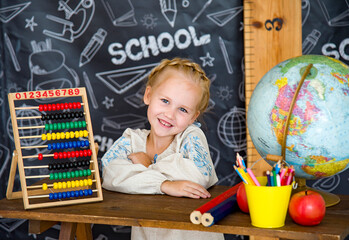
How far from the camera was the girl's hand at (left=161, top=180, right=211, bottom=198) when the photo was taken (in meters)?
2.08

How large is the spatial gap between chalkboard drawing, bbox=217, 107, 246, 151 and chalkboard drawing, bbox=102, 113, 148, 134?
560 millimetres

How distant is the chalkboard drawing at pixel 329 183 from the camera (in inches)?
127

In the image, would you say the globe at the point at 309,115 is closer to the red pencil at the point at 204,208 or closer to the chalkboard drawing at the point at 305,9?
the red pencil at the point at 204,208

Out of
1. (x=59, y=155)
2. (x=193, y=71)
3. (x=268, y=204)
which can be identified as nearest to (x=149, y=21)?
(x=193, y=71)

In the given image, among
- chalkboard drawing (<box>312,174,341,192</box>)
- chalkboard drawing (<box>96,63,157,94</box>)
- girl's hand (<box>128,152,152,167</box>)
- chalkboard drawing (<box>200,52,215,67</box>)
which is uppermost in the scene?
chalkboard drawing (<box>200,52,215,67</box>)

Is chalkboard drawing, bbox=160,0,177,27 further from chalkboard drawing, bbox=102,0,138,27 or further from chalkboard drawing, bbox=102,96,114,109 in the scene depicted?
chalkboard drawing, bbox=102,96,114,109

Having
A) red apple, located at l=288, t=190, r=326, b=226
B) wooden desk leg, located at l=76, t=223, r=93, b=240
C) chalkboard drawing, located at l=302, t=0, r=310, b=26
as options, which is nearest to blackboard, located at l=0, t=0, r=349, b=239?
chalkboard drawing, located at l=302, t=0, r=310, b=26

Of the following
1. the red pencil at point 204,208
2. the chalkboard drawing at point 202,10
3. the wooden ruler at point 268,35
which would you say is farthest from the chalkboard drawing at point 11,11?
the red pencil at point 204,208

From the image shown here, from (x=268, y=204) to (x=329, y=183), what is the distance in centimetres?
178

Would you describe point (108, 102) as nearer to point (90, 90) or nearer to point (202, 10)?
point (90, 90)

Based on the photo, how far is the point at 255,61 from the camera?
3.01 metres

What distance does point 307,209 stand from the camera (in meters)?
1.63

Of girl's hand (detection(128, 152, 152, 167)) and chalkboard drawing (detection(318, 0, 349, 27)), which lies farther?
chalkboard drawing (detection(318, 0, 349, 27))

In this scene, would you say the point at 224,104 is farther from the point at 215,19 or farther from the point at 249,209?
the point at 249,209
